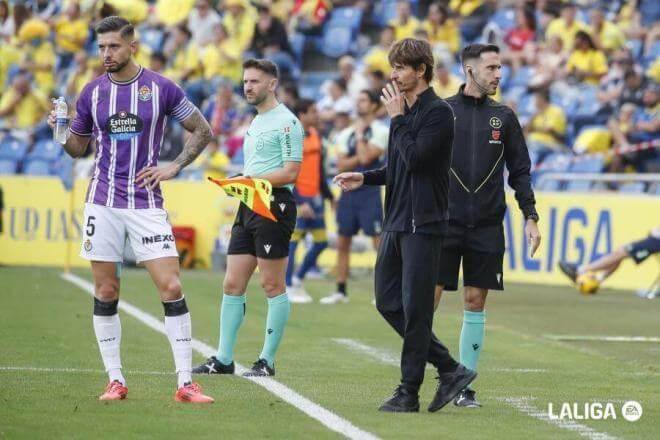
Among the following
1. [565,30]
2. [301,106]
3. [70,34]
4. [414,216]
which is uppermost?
[565,30]

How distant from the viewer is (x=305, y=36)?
27.6m

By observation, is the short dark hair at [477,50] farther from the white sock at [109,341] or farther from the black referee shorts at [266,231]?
the white sock at [109,341]

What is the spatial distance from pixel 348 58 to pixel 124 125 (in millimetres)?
16609

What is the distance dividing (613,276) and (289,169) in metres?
9.69

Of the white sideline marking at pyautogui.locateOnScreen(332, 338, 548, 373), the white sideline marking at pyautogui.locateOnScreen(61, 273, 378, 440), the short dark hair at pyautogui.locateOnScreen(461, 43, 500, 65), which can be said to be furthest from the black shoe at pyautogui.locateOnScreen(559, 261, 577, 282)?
the short dark hair at pyautogui.locateOnScreen(461, 43, 500, 65)

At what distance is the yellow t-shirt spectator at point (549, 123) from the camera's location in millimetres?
21730

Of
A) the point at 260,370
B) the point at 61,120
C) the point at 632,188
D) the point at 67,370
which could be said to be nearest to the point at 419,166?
the point at 61,120

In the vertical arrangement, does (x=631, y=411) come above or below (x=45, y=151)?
below

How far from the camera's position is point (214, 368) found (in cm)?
1014

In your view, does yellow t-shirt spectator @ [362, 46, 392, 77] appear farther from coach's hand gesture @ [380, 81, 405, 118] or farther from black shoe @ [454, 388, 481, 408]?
coach's hand gesture @ [380, 81, 405, 118]

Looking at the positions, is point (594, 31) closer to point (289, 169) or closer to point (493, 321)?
point (493, 321)

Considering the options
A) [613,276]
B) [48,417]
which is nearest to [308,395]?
[48,417]

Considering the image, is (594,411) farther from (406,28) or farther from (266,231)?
(406,28)

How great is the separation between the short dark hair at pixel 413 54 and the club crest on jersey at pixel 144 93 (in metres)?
1.47
